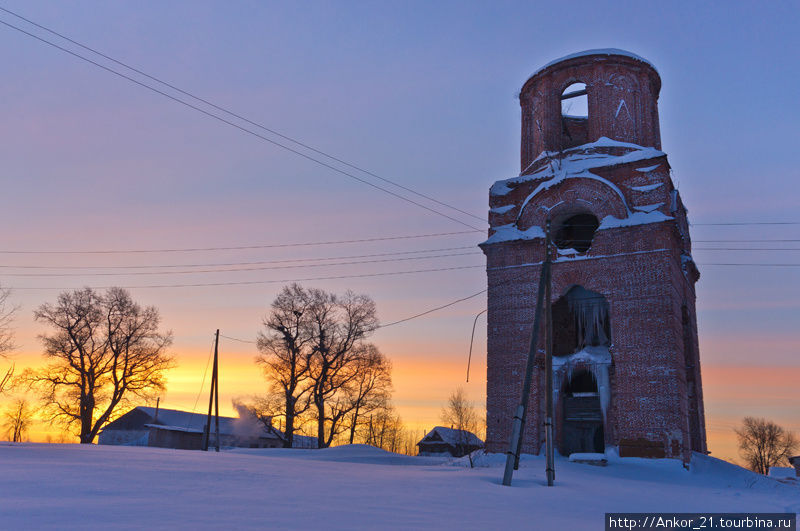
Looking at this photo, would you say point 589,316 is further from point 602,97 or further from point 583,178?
point 602,97

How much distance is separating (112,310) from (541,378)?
89.0 feet

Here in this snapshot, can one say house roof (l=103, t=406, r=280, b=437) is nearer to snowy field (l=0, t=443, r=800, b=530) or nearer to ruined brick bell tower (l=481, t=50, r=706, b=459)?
ruined brick bell tower (l=481, t=50, r=706, b=459)

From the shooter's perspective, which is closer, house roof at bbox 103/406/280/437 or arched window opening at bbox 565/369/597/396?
arched window opening at bbox 565/369/597/396

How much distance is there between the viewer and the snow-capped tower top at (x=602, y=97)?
2484 centimetres

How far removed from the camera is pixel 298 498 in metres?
8.77

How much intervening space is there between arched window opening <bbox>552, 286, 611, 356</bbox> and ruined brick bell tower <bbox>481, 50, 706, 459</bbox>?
0.04 metres

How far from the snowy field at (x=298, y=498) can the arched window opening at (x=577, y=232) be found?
1032 cm

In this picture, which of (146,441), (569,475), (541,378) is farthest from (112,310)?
(569,475)

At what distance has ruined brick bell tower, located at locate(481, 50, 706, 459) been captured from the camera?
2061cm

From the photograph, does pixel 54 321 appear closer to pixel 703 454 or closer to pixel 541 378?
pixel 541 378

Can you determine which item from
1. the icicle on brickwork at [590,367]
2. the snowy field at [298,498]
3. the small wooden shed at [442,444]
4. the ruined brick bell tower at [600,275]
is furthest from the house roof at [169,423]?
the snowy field at [298,498]

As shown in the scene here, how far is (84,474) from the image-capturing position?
10625mm

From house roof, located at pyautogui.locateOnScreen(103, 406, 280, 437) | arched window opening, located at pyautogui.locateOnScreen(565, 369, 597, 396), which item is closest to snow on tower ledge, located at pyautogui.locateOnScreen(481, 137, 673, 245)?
arched window opening, located at pyautogui.locateOnScreen(565, 369, 597, 396)

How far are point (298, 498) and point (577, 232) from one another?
19.1 m
